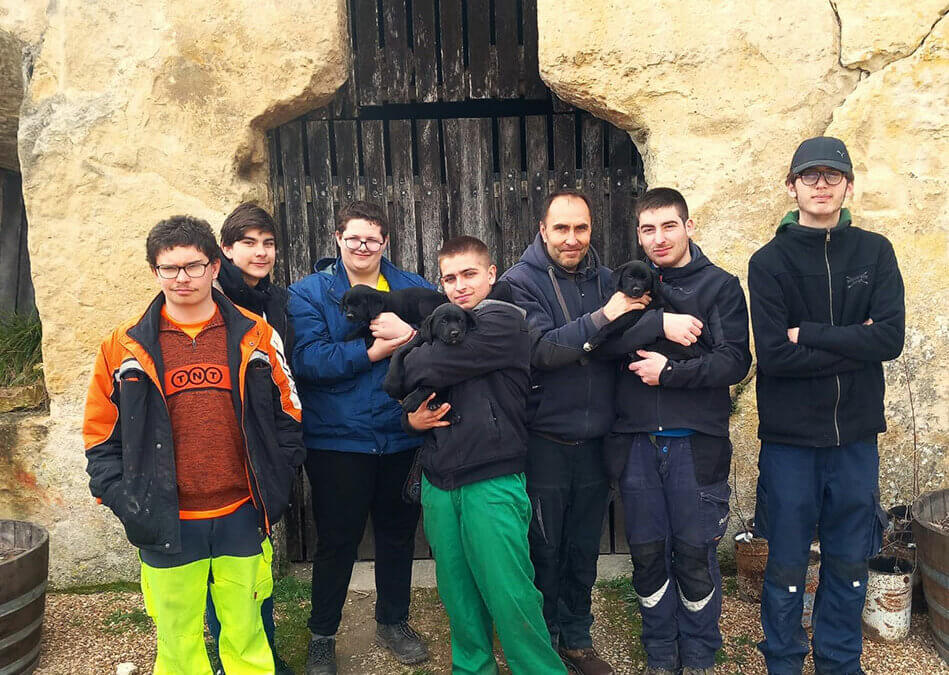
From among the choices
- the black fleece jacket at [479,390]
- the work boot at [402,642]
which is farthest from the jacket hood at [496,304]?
the work boot at [402,642]

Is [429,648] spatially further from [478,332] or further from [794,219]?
[794,219]

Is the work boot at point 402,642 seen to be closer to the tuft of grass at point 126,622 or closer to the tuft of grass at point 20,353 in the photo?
the tuft of grass at point 126,622

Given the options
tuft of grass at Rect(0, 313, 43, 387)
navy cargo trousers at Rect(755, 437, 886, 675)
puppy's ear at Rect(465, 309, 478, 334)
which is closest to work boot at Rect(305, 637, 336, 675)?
puppy's ear at Rect(465, 309, 478, 334)

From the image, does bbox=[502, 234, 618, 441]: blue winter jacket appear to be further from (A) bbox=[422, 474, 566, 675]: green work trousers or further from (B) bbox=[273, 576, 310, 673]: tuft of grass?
(B) bbox=[273, 576, 310, 673]: tuft of grass

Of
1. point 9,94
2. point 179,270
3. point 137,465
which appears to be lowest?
point 137,465

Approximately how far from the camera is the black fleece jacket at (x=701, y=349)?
2.80m

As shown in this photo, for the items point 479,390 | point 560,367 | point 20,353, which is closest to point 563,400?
point 560,367

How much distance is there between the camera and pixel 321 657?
320cm

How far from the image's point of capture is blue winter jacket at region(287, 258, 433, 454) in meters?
3.06

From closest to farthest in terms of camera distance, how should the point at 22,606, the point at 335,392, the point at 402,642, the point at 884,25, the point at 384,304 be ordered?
the point at 384,304 → the point at 335,392 → the point at 22,606 → the point at 402,642 → the point at 884,25

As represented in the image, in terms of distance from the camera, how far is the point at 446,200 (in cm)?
429

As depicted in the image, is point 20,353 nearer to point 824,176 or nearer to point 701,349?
point 701,349

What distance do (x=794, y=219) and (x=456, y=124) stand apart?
1998 millimetres

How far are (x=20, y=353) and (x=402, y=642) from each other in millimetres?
2727
